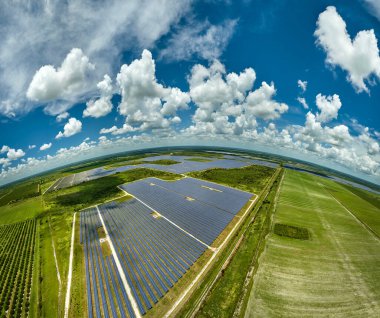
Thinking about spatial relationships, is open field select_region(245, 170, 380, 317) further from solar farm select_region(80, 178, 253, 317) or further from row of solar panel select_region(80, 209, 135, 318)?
row of solar panel select_region(80, 209, 135, 318)

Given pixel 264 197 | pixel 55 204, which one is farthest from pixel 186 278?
pixel 55 204

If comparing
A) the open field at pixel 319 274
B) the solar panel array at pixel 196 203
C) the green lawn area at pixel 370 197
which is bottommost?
the green lawn area at pixel 370 197

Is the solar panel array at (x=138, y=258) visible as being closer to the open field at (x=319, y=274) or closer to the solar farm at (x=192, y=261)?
the solar farm at (x=192, y=261)

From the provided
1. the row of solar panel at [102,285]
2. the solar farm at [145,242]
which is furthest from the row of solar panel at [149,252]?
the row of solar panel at [102,285]

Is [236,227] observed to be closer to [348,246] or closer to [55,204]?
[348,246]

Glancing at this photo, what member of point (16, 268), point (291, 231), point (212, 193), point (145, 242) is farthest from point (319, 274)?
point (16, 268)
